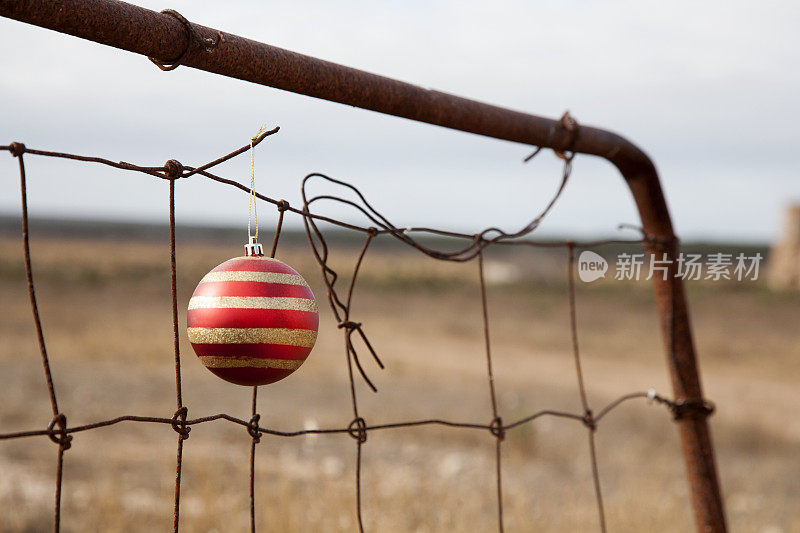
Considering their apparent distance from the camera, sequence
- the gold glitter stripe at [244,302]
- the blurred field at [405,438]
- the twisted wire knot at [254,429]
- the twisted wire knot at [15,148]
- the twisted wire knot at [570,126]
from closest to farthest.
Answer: the twisted wire knot at [15,148], the gold glitter stripe at [244,302], the twisted wire knot at [254,429], the twisted wire knot at [570,126], the blurred field at [405,438]

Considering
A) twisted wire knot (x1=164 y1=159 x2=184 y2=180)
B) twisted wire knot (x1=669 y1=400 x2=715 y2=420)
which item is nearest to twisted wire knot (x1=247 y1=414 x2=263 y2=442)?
twisted wire knot (x1=164 y1=159 x2=184 y2=180)

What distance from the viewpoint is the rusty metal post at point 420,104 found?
1.12 metres

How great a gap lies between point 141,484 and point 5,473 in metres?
0.73

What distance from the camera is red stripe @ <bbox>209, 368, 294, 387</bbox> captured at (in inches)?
46.3

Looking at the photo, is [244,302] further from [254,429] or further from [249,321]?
[254,429]

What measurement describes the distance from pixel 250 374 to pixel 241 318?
88mm

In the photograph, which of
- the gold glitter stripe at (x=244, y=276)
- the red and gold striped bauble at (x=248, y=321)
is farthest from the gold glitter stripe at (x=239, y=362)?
the gold glitter stripe at (x=244, y=276)

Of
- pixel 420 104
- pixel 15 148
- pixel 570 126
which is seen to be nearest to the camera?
pixel 15 148

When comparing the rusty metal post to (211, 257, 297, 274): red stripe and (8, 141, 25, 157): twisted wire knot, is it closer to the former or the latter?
(8, 141, 25, 157): twisted wire knot

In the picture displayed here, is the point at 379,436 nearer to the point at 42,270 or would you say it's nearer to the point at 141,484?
the point at 141,484

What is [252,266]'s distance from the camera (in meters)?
1.19

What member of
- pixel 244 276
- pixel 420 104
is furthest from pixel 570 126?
pixel 244 276

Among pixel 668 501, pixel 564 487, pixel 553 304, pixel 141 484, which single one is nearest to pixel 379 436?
pixel 564 487

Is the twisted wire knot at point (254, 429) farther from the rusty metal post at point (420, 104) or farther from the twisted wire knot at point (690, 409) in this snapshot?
the twisted wire knot at point (690, 409)
